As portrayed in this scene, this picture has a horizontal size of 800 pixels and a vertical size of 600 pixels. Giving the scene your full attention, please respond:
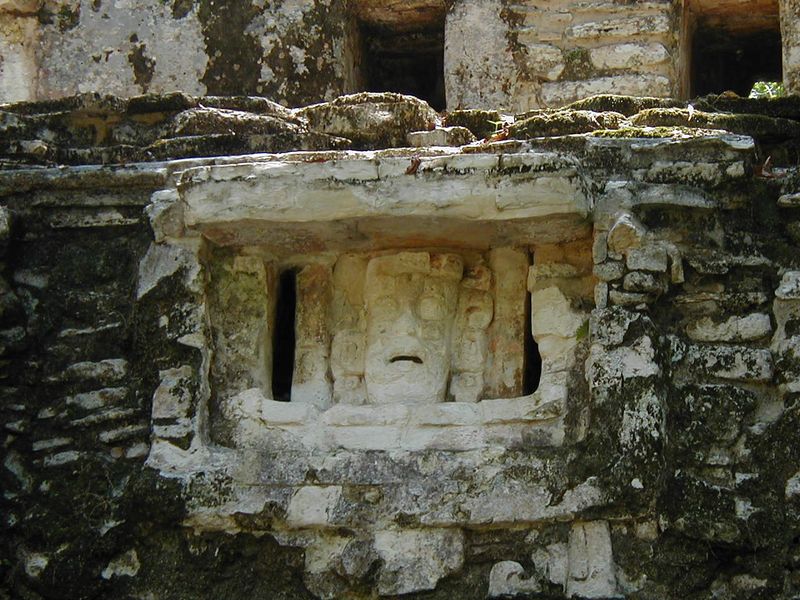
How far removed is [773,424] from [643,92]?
6.50 ft

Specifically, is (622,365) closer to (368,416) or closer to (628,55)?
(368,416)

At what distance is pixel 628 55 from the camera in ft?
22.9

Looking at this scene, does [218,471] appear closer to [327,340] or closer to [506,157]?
[327,340]

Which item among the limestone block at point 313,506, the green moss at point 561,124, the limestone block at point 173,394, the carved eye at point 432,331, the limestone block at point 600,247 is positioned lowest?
the limestone block at point 313,506

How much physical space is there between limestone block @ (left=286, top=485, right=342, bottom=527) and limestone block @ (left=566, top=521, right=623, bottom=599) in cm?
80

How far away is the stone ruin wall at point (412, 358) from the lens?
5445mm

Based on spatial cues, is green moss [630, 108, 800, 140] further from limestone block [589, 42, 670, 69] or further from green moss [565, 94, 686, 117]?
limestone block [589, 42, 670, 69]

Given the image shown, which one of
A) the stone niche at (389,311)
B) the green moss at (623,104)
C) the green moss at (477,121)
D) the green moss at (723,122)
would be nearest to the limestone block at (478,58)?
the green moss at (477,121)

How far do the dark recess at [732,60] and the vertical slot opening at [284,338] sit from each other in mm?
2328

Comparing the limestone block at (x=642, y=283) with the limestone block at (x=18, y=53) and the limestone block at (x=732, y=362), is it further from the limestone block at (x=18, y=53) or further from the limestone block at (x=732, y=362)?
the limestone block at (x=18, y=53)

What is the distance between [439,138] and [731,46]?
2015 millimetres

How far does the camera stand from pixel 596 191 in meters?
5.77

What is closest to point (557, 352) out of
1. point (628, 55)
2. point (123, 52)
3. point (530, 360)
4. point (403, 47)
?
point (530, 360)

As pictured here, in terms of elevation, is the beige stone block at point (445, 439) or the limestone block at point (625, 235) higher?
the limestone block at point (625, 235)
